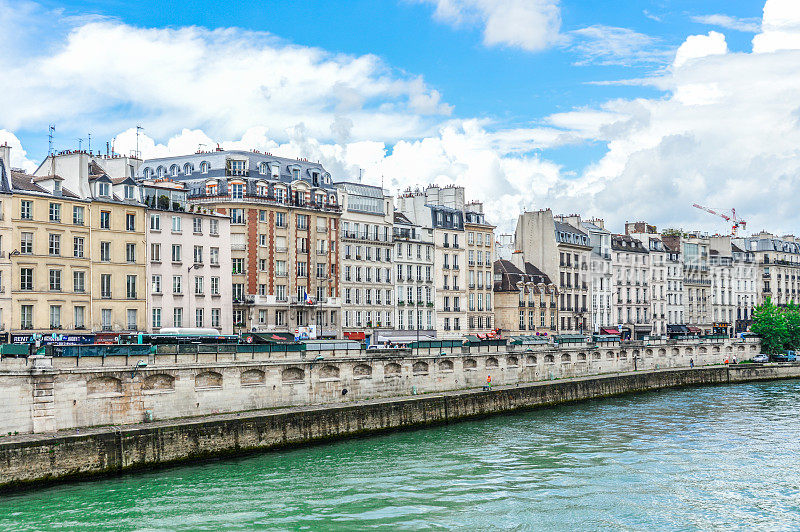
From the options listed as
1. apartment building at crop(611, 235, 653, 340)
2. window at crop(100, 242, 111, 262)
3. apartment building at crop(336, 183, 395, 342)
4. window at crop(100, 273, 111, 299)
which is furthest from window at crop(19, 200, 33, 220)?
apartment building at crop(611, 235, 653, 340)

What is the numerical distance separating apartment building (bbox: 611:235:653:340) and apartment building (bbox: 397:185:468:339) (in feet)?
88.6

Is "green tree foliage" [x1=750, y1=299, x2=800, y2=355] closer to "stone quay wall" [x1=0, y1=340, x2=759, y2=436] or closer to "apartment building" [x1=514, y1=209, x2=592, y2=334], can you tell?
"apartment building" [x1=514, y1=209, x2=592, y2=334]

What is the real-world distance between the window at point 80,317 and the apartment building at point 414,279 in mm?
31852

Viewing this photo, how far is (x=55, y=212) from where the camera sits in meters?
56.8

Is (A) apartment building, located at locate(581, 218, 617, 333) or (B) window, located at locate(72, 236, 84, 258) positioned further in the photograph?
(A) apartment building, located at locate(581, 218, 617, 333)

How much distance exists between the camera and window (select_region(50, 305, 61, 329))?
56.0 meters

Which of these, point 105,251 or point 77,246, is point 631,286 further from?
point 77,246

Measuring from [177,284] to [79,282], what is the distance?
24.6 ft

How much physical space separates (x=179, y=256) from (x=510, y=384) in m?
23.7

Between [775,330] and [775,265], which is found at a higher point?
[775,265]

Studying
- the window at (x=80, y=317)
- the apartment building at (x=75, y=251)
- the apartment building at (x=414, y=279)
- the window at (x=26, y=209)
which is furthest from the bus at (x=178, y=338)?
the apartment building at (x=414, y=279)

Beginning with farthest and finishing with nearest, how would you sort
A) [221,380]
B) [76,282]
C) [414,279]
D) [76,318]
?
[414,279] → [76,282] → [76,318] → [221,380]

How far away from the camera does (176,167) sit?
77.3 m

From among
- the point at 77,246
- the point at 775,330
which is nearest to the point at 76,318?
the point at 77,246
